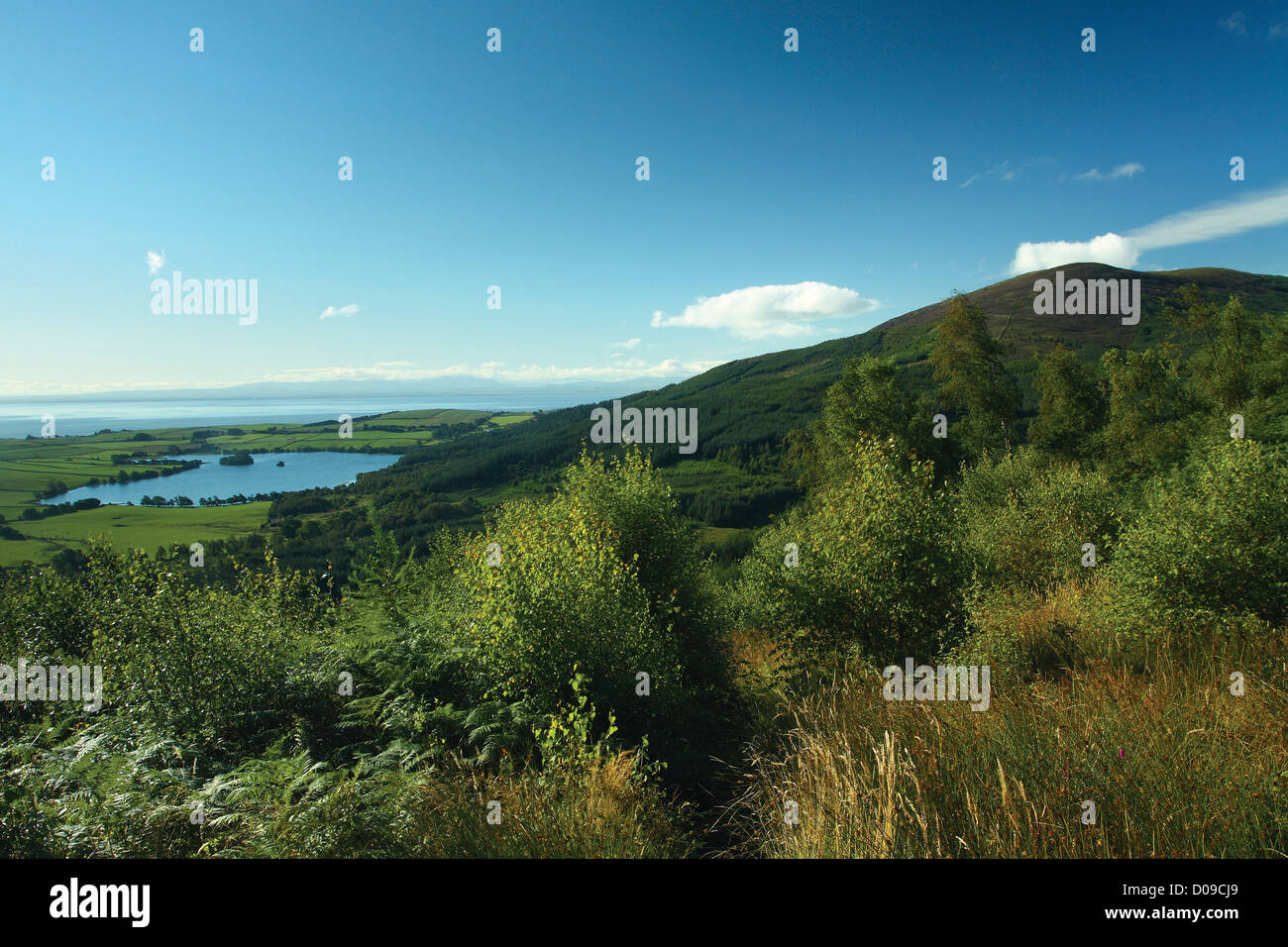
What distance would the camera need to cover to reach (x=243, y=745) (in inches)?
268

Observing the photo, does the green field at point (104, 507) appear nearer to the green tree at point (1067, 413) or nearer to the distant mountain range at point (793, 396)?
the distant mountain range at point (793, 396)

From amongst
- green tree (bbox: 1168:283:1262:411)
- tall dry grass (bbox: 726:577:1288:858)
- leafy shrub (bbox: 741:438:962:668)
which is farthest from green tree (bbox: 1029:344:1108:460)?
tall dry grass (bbox: 726:577:1288:858)

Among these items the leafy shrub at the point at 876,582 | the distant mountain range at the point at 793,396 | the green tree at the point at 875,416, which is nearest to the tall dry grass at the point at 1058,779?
the leafy shrub at the point at 876,582

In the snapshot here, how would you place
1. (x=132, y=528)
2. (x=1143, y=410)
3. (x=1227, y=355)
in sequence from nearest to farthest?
(x=1227, y=355) < (x=1143, y=410) < (x=132, y=528)

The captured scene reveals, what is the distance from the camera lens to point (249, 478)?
3794 inches

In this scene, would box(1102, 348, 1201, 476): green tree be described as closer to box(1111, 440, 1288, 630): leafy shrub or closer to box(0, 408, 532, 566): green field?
box(1111, 440, 1288, 630): leafy shrub

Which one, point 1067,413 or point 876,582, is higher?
point 1067,413

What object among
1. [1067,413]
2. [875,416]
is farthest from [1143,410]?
[875,416]

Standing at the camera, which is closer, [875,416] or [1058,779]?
[1058,779]

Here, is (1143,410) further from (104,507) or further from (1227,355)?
(104,507)

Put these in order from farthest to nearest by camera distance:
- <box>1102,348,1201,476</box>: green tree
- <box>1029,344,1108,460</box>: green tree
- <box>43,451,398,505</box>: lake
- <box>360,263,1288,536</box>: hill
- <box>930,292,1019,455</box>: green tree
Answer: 1. <box>360,263,1288,536</box>: hill
2. <box>43,451,398,505</box>: lake
3. <box>1029,344,1108,460</box>: green tree
4. <box>1102,348,1201,476</box>: green tree
5. <box>930,292,1019,455</box>: green tree

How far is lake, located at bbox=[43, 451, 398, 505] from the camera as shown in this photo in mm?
60219

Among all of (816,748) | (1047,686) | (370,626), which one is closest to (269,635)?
(370,626)

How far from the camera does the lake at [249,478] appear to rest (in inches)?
2371
